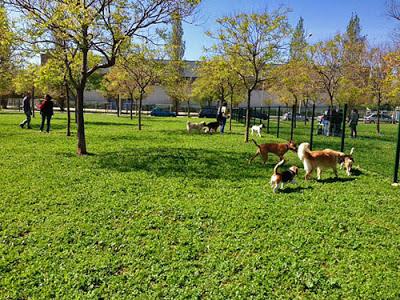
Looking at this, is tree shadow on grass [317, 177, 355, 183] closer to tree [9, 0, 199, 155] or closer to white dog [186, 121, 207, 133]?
tree [9, 0, 199, 155]

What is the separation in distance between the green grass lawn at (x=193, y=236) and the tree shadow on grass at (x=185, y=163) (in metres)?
0.21

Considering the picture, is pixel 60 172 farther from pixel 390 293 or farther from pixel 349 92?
pixel 349 92

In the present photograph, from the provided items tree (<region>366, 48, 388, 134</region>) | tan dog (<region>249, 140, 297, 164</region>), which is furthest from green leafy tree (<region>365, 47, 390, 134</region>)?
tan dog (<region>249, 140, 297, 164</region>)

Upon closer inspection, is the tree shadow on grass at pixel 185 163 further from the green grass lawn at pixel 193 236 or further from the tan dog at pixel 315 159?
the tan dog at pixel 315 159

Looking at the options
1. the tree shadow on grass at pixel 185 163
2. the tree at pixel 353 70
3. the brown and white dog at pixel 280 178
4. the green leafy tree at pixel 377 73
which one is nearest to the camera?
the brown and white dog at pixel 280 178

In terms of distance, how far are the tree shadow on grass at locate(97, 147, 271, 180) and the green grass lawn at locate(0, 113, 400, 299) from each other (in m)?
0.21

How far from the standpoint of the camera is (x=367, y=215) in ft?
16.4

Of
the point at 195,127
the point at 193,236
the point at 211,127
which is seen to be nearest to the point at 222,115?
the point at 211,127

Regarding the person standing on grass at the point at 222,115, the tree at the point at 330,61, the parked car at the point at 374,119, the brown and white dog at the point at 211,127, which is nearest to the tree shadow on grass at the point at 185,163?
the brown and white dog at the point at 211,127

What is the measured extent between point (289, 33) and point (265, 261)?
11.3 meters

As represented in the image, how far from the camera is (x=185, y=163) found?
9.02 m

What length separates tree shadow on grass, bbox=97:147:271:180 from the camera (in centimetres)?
777

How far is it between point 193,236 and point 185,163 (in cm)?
477

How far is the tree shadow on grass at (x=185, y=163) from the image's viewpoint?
777 cm
